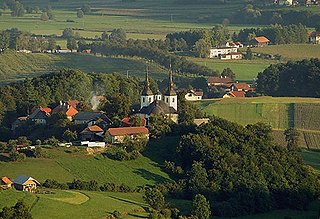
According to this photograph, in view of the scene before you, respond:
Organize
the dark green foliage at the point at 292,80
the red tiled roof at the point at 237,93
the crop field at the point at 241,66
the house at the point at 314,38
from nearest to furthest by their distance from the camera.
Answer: the red tiled roof at the point at 237,93, the dark green foliage at the point at 292,80, the crop field at the point at 241,66, the house at the point at 314,38

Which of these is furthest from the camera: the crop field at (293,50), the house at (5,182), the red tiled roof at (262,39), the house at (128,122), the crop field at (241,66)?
the red tiled roof at (262,39)

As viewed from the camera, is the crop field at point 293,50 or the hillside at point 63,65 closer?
the hillside at point 63,65

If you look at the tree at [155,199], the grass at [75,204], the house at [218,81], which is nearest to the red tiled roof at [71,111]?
the grass at [75,204]

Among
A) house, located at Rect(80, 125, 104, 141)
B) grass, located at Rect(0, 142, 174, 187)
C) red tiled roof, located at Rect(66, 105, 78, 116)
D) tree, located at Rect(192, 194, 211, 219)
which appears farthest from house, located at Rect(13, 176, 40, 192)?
red tiled roof, located at Rect(66, 105, 78, 116)

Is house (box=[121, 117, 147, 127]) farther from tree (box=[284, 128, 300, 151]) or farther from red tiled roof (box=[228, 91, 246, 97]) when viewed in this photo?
red tiled roof (box=[228, 91, 246, 97])

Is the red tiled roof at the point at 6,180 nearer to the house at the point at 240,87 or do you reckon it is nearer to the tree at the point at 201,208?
the tree at the point at 201,208

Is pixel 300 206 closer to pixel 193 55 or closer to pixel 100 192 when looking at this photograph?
pixel 100 192
